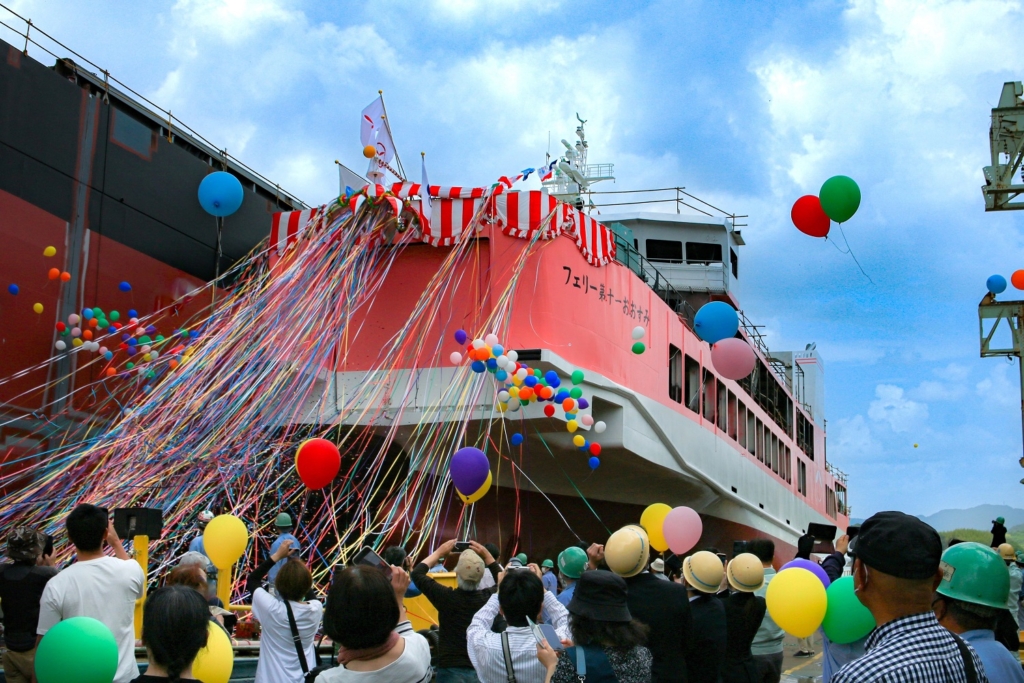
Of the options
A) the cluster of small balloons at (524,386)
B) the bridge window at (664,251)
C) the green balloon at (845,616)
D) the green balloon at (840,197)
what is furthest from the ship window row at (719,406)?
the green balloon at (845,616)

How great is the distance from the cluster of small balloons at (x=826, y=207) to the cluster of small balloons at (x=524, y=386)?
325 cm

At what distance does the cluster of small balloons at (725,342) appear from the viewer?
9.05 metres

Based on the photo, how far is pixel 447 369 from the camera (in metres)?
11.8

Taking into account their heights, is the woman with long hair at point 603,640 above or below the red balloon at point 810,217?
below

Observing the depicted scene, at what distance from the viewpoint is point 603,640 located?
3.55 meters

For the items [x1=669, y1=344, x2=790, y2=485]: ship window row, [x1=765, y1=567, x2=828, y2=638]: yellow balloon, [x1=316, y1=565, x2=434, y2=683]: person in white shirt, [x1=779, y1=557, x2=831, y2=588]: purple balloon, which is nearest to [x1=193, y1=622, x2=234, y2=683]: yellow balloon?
[x1=316, y1=565, x2=434, y2=683]: person in white shirt

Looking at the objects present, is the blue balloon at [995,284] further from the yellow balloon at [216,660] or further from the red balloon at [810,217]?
the yellow balloon at [216,660]

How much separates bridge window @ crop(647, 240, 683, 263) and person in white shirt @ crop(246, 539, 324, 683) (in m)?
17.3

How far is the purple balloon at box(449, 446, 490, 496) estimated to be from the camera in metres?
8.40

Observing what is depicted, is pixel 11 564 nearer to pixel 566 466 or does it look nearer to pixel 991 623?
pixel 991 623

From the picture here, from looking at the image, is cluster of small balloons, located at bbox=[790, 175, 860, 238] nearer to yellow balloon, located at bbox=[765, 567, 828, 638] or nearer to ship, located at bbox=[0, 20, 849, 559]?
ship, located at bbox=[0, 20, 849, 559]

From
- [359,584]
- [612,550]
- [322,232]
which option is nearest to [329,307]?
[322,232]

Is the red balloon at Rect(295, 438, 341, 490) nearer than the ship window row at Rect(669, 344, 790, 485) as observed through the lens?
Yes

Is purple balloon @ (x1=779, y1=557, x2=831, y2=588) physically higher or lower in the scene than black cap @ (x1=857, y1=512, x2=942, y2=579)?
lower
